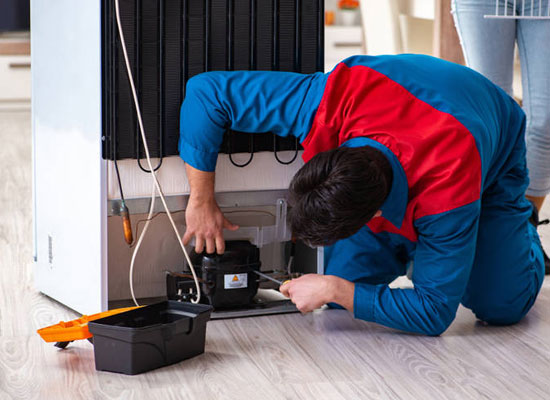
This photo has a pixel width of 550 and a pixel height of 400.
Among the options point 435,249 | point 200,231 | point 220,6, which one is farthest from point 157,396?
point 220,6

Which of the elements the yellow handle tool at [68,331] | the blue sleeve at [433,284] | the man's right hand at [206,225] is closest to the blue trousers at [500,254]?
the blue sleeve at [433,284]

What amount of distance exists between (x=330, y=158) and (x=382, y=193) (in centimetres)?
10

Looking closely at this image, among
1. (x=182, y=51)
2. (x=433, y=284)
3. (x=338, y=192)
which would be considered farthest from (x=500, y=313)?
(x=182, y=51)

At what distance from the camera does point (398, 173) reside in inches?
53.5

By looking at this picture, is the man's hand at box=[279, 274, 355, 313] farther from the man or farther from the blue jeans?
the blue jeans

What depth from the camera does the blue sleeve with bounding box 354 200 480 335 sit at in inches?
55.0

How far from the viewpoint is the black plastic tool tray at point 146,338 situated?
1319 mm

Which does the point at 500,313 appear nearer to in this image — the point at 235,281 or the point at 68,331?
the point at 235,281

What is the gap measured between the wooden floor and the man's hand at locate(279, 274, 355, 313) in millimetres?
76

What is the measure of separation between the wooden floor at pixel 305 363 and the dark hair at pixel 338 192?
0.23m

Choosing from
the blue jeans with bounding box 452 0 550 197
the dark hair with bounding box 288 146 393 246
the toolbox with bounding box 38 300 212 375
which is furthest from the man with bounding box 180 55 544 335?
the blue jeans with bounding box 452 0 550 197

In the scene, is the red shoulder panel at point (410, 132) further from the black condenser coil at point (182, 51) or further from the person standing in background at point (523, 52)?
the person standing in background at point (523, 52)

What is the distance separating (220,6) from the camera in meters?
1.52

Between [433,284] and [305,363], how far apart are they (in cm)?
26
